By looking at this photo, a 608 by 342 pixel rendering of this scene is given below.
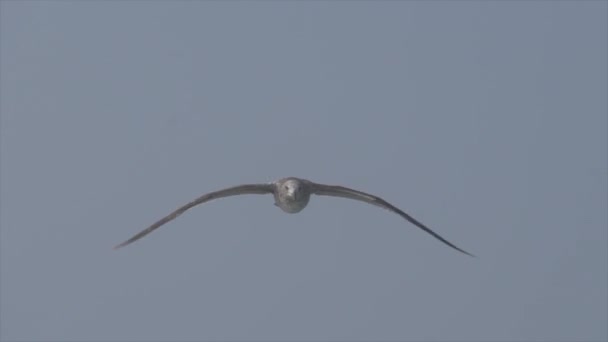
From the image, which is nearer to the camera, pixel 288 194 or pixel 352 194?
pixel 288 194

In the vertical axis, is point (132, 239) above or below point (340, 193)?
below

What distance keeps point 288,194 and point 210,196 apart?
9.69 feet

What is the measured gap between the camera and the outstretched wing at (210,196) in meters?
30.1

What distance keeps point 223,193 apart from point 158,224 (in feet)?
8.89

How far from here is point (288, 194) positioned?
30.5 metres

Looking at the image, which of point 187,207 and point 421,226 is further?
point 421,226

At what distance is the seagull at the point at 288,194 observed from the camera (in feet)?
99.7

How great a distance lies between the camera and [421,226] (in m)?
33.2

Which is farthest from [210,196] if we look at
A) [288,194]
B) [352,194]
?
[352,194]

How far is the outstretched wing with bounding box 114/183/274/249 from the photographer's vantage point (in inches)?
1186

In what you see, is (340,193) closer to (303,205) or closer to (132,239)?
(303,205)

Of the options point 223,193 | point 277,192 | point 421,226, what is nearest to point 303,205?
point 277,192

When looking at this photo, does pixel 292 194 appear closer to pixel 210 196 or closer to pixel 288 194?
pixel 288 194

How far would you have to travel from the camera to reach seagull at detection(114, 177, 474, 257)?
30.4 metres
